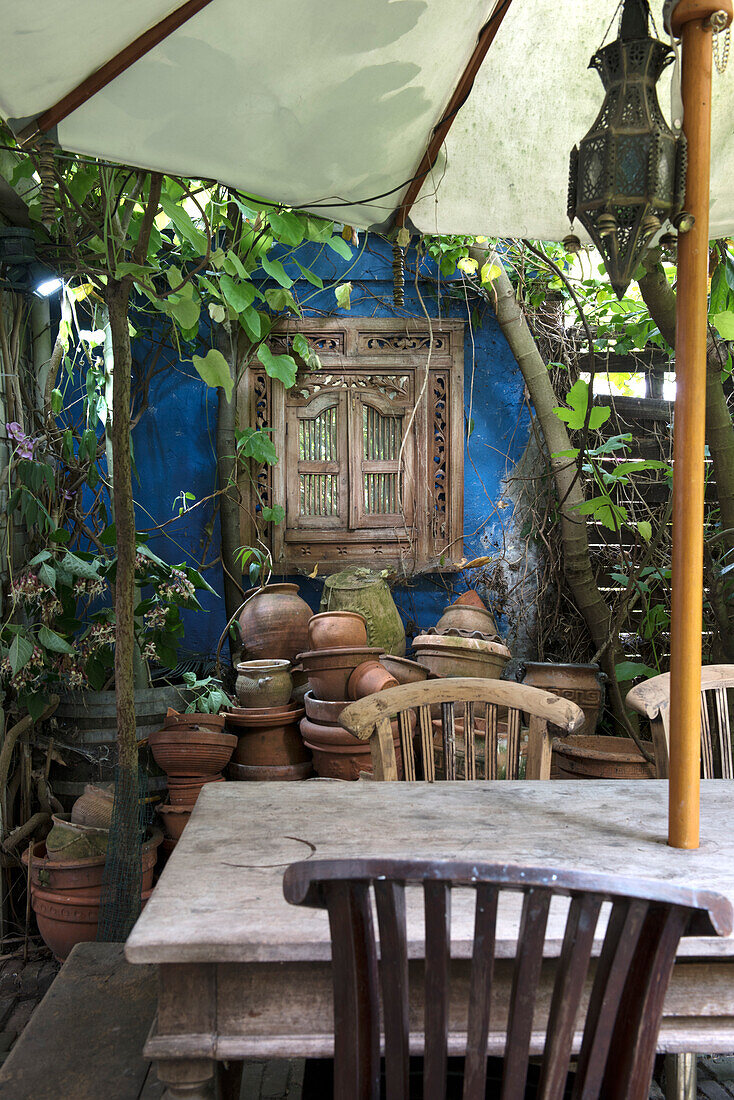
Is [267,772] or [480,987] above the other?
[480,987]

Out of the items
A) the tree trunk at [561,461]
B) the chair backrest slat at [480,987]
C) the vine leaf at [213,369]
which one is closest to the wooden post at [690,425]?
the chair backrest slat at [480,987]

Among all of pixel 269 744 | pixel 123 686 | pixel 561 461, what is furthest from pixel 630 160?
pixel 561 461

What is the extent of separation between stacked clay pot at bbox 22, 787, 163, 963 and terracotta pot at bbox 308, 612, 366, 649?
4.10 ft

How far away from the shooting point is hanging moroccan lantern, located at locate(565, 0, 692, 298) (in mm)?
1369

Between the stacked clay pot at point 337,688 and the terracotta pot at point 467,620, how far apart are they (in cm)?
59

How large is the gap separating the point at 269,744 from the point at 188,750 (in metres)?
0.55

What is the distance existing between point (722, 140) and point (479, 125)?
594mm

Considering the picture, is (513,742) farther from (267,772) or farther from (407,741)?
(267,772)

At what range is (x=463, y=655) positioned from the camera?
3863 millimetres

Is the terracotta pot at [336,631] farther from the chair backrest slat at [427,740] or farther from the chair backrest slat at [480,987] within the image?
the chair backrest slat at [480,987]

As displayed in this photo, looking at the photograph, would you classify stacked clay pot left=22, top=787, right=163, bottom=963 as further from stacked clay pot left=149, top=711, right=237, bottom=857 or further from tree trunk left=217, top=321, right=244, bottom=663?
tree trunk left=217, top=321, right=244, bottom=663

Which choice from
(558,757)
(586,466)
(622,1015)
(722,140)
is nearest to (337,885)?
(622,1015)

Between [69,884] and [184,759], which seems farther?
[184,759]

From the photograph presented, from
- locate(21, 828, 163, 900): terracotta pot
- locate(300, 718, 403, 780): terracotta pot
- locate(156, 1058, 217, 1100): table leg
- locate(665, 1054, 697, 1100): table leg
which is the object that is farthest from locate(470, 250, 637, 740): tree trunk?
locate(156, 1058, 217, 1100): table leg
